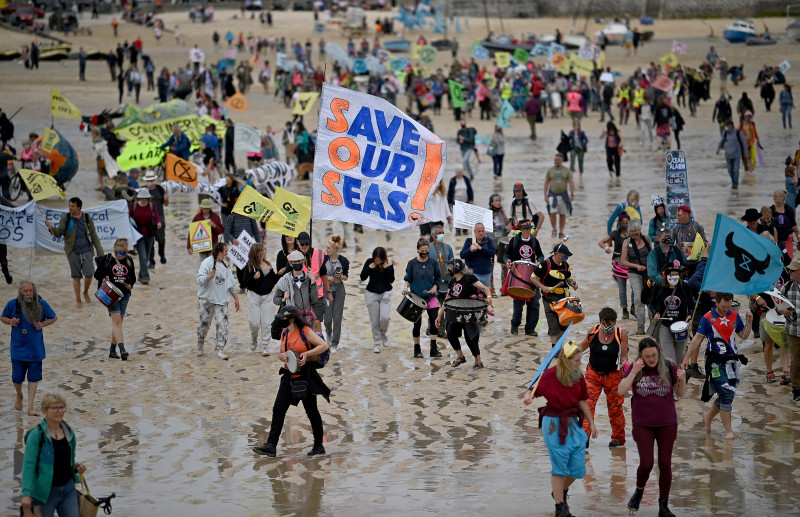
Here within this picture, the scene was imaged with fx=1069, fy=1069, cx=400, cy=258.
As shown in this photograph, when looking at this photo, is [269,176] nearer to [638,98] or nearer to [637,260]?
[637,260]

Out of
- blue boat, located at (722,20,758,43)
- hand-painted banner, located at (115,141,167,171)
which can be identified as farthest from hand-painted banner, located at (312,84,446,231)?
blue boat, located at (722,20,758,43)

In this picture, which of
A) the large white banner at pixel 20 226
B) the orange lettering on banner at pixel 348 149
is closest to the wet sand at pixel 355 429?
the large white banner at pixel 20 226

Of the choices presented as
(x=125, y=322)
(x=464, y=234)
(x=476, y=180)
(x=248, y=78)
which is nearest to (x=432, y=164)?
(x=125, y=322)

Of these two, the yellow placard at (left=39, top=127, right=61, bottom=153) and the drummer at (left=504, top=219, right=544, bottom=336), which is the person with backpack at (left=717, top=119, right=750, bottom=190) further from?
the yellow placard at (left=39, top=127, right=61, bottom=153)

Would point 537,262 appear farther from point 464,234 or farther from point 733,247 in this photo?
point 464,234

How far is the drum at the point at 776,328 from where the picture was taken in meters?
11.1

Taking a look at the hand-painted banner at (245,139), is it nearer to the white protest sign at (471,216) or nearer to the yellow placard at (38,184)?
the yellow placard at (38,184)

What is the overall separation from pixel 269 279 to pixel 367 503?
5211mm

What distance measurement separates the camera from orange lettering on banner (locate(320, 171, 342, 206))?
33.9ft

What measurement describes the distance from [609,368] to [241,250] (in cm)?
583

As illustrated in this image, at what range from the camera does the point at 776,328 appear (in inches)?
438

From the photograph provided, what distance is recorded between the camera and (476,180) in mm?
25797

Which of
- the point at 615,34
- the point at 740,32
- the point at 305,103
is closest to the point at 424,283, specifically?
the point at 305,103

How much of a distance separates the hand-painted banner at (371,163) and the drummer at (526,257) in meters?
2.78
